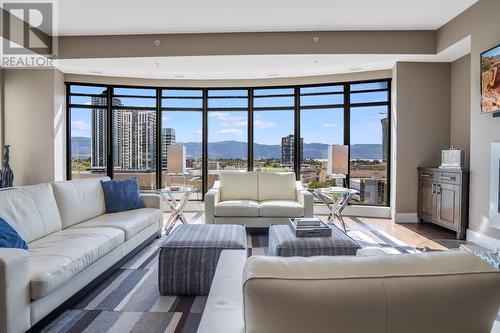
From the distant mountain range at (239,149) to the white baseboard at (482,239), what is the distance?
2393 millimetres

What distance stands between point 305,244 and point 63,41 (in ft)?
17.7

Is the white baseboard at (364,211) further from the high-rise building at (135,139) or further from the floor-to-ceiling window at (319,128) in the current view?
the high-rise building at (135,139)

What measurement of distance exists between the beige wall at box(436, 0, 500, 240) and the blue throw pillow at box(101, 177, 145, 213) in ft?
15.4

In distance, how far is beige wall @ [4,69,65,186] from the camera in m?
5.83

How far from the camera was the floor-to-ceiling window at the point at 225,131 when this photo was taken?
20.7 feet

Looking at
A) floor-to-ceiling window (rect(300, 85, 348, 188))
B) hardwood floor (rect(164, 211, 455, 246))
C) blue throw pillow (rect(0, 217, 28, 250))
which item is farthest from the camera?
floor-to-ceiling window (rect(300, 85, 348, 188))

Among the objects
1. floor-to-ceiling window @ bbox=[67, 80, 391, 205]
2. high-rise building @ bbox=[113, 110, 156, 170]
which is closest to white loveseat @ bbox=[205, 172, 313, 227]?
floor-to-ceiling window @ bbox=[67, 80, 391, 205]

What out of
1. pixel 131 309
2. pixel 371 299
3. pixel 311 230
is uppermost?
pixel 371 299

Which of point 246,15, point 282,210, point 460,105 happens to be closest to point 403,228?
point 282,210

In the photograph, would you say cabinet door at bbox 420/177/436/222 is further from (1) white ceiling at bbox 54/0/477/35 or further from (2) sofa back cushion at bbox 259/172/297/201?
(1) white ceiling at bbox 54/0/477/35

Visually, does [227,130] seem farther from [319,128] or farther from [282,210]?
[282,210]

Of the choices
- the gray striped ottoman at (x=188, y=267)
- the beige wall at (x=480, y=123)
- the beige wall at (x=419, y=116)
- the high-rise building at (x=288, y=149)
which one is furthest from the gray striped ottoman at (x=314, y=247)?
the high-rise building at (x=288, y=149)

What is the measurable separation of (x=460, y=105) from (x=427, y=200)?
1721mm

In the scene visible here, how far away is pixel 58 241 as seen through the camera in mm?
2695
